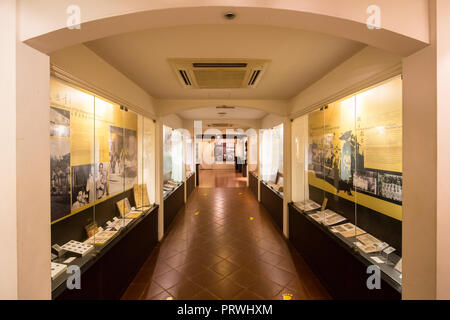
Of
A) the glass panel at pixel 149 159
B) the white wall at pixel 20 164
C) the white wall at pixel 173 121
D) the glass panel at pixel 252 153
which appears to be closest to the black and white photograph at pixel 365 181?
the white wall at pixel 20 164

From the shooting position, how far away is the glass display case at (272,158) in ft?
15.9

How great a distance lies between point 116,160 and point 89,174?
0.55m

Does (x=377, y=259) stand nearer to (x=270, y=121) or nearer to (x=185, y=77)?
(x=185, y=77)

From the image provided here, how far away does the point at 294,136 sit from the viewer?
3.77m

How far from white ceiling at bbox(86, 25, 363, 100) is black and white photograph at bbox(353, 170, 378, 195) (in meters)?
1.29

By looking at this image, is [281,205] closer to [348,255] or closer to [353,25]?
[348,255]

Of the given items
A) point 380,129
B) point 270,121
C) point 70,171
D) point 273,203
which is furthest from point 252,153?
point 70,171

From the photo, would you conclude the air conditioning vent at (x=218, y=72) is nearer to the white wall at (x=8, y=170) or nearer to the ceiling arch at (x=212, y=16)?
the ceiling arch at (x=212, y=16)

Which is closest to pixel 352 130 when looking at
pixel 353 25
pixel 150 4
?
pixel 353 25

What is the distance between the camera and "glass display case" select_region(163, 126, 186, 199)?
4779 mm

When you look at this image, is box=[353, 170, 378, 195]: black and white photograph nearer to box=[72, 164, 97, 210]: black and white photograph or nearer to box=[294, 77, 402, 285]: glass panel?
box=[294, 77, 402, 285]: glass panel

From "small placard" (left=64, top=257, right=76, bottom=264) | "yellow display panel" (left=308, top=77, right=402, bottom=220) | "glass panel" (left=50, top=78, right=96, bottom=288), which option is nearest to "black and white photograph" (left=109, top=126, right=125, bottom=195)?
"glass panel" (left=50, top=78, right=96, bottom=288)

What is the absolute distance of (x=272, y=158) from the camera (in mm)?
5746

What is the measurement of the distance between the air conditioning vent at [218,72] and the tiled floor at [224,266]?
8.69 feet
